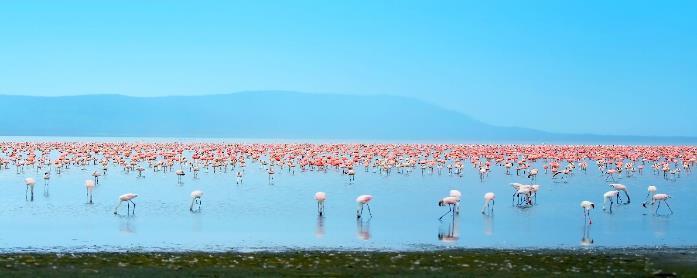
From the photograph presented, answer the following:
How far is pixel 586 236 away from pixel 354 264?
8654 millimetres

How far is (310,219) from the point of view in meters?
24.3

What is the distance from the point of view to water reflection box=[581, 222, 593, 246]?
19891 millimetres

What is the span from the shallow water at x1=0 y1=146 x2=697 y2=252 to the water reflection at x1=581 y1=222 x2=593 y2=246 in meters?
0.13

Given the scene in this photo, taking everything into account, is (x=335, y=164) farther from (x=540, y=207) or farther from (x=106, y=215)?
(x=106, y=215)

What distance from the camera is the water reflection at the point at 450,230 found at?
20.5 meters

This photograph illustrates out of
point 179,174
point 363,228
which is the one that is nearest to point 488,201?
point 363,228

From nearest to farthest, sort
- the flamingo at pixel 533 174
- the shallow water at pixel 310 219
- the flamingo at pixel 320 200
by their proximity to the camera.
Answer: the shallow water at pixel 310 219, the flamingo at pixel 320 200, the flamingo at pixel 533 174

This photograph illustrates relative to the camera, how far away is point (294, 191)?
33781 millimetres

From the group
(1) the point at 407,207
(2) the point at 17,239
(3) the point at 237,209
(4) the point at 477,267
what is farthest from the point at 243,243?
(1) the point at 407,207

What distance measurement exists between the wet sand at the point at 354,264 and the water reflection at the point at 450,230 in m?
3.22

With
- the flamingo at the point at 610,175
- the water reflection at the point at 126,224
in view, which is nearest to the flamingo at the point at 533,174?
the flamingo at the point at 610,175

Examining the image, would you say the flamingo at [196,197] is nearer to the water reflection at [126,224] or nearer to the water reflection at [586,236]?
the water reflection at [126,224]

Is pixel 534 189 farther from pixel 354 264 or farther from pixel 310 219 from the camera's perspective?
pixel 354 264

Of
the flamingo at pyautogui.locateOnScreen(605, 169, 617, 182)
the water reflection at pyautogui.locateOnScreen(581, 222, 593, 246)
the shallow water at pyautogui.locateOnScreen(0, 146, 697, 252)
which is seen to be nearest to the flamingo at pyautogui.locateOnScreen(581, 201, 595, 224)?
the shallow water at pyautogui.locateOnScreen(0, 146, 697, 252)
